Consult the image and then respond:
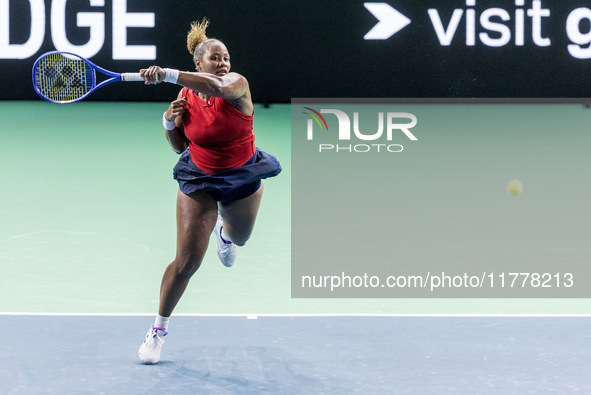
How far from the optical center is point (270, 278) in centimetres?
625

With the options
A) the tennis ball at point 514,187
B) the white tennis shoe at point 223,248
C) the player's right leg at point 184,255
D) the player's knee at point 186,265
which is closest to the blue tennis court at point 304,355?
the player's right leg at point 184,255

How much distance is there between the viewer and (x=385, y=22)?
14648 mm

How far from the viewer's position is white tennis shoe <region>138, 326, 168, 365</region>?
4.52 metres

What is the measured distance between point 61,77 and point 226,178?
5.00ft

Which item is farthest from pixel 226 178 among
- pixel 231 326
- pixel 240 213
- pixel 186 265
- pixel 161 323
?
pixel 231 326

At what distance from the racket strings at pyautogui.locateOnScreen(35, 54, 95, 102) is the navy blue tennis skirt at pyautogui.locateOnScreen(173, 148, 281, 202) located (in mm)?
1022

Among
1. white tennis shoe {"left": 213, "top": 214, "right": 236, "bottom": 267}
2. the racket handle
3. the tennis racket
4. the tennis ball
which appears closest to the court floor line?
white tennis shoe {"left": 213, "top": 214, "right": 236, "bottom": 267}

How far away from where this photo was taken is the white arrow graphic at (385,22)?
47.9 feet

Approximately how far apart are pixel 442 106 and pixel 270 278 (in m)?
9.49

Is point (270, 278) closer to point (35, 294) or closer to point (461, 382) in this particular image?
point (35, 294)

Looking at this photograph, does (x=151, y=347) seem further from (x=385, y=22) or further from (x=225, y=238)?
(x=385, y=22)

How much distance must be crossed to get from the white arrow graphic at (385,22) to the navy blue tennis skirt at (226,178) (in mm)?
9967

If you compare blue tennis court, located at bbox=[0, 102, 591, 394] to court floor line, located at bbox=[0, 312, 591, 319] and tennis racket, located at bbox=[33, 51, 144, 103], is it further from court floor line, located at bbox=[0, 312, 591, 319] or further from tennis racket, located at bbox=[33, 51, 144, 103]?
tennis racket, located at bbox=[33, 51, 144, 103]

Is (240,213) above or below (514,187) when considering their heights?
above
